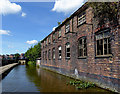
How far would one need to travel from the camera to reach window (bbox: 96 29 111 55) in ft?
22.5

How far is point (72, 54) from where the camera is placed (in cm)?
1109

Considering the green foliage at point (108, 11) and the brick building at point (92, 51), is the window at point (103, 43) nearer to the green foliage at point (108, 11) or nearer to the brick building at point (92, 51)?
the brick building at point (92, 51)

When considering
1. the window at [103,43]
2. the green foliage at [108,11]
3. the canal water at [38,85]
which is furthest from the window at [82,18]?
the canal water at [38,85]

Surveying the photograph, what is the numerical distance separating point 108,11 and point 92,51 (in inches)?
116

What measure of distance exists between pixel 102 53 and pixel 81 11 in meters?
4.64

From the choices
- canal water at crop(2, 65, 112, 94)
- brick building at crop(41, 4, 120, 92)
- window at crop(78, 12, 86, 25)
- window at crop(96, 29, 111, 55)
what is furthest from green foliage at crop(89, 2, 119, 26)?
canal water at crop(2, 65, 112, 94)

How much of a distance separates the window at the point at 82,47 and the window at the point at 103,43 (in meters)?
1.57

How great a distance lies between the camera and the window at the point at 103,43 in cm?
686

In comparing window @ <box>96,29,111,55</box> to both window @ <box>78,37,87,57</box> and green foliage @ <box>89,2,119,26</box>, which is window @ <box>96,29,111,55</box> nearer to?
green foliage @ <box>89,2,119,26</box>

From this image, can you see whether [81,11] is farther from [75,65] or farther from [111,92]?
[111,92]

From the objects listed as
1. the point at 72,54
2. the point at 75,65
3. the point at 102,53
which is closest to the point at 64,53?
the point at 72,54

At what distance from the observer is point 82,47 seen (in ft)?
31.3

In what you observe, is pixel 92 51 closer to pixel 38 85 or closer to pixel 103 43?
pixel 103 43

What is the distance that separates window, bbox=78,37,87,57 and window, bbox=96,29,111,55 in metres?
1.57
